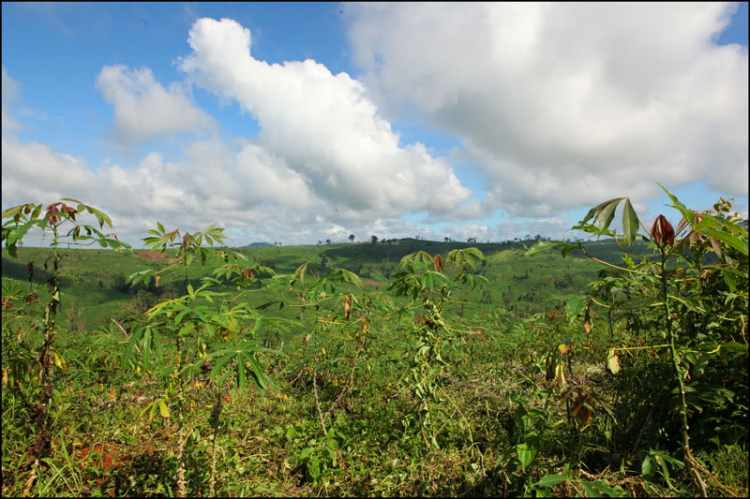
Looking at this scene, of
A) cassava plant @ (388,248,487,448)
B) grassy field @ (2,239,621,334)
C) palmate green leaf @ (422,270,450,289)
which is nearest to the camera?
palmate green leaf @ (422,270,450,289)

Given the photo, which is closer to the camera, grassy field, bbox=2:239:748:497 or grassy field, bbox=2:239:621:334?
grassy field, bbox=2:239:748:497

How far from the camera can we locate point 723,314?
2.66 m

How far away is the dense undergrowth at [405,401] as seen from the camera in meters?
2.26

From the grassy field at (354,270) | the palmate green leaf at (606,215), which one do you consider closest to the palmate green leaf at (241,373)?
the palmate green leaf at (606,215)

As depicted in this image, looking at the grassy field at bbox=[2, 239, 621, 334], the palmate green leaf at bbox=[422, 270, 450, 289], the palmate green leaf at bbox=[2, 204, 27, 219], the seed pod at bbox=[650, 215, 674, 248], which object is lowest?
the grassy field at bbox=[2, 239, 621, 334]

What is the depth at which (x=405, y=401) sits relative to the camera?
4.40 meters

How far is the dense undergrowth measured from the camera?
2.26 metres

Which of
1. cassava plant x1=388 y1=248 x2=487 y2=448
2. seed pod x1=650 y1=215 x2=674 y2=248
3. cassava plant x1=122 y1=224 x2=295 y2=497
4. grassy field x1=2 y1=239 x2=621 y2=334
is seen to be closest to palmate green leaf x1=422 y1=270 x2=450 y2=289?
cassava plant x1=388 y1=248 x2=487 y2=448

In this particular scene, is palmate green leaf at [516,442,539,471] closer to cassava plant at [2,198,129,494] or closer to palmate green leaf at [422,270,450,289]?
palmate green leaf at [422,270,450,289]

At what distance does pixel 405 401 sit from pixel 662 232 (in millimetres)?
3426

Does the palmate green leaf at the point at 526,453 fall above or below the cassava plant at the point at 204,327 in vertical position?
below

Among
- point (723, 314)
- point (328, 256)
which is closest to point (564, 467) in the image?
point (723, 314)

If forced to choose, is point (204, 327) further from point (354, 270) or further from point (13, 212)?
point (354, 270)

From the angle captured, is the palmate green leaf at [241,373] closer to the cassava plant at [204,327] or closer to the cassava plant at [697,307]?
the cassava plant at [204,327]
